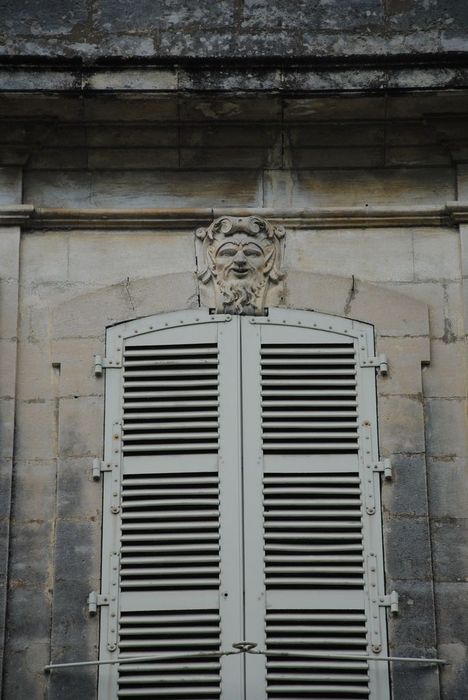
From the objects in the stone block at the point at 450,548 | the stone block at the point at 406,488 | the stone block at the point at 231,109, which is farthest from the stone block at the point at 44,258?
the stone block at the point at 450,548

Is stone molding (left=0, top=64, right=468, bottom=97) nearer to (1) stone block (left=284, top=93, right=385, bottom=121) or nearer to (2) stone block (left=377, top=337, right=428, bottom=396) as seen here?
(1) stone block (left=284, top=93, right=385, bottom=121)

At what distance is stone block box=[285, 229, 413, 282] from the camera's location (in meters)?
10.1

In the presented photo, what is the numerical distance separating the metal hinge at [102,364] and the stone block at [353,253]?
47.1 inches

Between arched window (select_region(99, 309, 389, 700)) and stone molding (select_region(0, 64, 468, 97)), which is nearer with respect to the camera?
arched window (select_region(99, 309, 389, 700))

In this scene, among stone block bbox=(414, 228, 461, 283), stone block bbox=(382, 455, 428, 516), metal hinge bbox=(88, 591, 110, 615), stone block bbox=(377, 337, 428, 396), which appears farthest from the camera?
stone block bbox=(414, 228, 461, 283)

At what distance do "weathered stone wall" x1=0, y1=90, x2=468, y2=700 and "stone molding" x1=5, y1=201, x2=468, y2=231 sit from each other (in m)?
0.01

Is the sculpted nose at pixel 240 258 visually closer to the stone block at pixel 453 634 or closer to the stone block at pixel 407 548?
the stone block at pixel 407 548

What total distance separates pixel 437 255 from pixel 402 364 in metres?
0.78

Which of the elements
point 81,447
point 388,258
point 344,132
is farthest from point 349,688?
point 344,132

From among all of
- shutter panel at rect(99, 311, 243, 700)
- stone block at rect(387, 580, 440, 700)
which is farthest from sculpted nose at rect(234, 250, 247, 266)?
stone block at rect(387, 580, 440, 700)

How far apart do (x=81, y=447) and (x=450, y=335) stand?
7.30ft

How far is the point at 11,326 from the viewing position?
9.91 meters

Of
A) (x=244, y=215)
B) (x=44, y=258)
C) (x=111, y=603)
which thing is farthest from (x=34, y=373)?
(x=244, y=215)

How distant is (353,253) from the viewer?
1017cm
